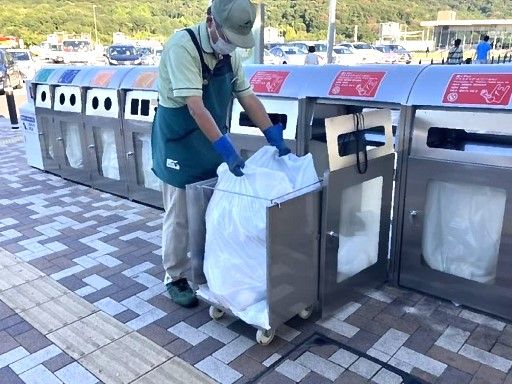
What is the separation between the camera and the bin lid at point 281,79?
114 inches

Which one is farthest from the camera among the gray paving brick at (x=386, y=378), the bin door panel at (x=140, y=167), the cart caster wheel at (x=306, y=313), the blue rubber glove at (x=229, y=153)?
the bin door panel at (x=140, y=167)

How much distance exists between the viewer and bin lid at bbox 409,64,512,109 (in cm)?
218

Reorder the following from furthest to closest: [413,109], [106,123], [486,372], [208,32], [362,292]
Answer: [106,123]
[362,292]
[413,109]
[208,32]
[486,372]

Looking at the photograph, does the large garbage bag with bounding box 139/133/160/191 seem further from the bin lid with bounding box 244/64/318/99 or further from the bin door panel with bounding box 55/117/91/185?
the bin lid with bounding box 244/64/318/99

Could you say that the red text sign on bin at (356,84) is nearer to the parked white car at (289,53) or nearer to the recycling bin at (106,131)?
the recycling bin at (106,131)

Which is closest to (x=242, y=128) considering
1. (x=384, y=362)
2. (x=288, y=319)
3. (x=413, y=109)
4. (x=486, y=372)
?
(x=413, y=109)

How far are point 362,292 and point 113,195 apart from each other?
2794mm

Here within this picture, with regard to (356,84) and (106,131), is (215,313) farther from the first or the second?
(106,131)

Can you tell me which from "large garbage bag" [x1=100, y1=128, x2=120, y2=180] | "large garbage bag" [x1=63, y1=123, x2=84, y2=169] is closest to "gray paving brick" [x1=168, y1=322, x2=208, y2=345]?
"large garbage bag" [x1=100, y1=128, x2=120, y2=180]

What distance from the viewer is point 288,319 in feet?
7.38

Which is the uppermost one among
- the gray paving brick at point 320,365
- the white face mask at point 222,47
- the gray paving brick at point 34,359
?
the white face mask at point 222,47

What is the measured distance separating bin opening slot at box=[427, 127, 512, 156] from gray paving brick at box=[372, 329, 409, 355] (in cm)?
97

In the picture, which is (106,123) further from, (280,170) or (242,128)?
(280,170)

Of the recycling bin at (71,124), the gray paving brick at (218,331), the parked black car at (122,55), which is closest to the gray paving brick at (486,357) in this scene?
the gray paving brick at (218,331)
